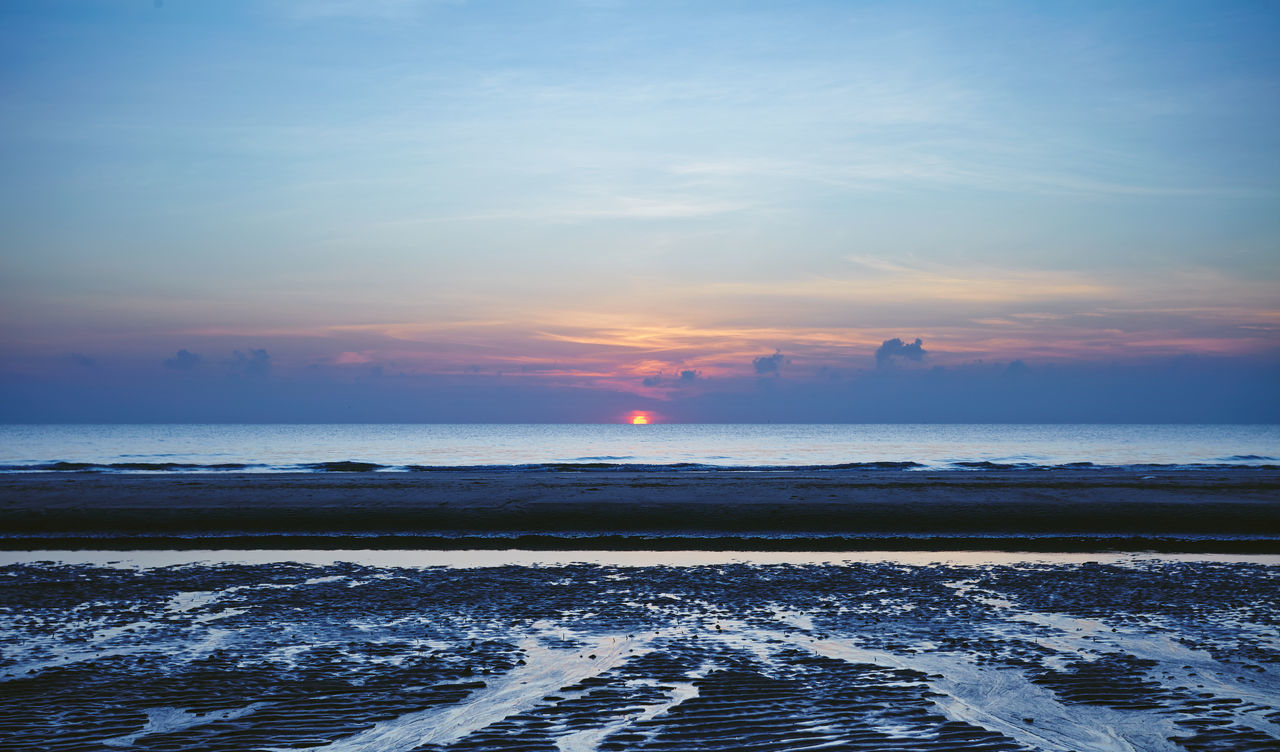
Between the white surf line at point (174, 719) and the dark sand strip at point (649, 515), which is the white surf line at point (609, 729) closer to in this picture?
the white surf line at point (174, 719)

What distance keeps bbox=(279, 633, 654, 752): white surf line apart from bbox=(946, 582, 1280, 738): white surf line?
663cm

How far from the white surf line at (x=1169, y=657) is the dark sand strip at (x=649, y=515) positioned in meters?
9.66

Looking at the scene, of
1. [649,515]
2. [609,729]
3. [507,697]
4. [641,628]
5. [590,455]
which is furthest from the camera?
[590,455]

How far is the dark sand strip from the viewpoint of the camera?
2453 cm

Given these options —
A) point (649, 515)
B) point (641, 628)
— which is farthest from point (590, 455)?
point (641, 628)

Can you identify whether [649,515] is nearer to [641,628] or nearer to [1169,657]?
[641,628]

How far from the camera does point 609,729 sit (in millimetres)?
8727

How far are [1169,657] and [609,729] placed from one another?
832cm

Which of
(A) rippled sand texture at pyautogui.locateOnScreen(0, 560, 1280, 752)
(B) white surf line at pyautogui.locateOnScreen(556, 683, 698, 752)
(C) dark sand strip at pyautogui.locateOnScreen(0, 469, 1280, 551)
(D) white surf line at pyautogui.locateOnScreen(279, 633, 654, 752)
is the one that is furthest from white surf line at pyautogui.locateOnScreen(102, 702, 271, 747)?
(C) dark sand strip at pyautogui.locateOnScreen(0, 469, 1280, 551)

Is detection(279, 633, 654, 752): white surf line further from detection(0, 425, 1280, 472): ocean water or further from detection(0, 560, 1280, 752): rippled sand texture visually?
detection(0, 425, 1280, 472): ocean water

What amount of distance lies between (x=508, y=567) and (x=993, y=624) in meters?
11.1

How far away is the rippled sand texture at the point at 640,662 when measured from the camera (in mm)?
8641

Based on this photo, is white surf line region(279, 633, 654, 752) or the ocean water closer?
white surf line region(279, 633, 654, 752)

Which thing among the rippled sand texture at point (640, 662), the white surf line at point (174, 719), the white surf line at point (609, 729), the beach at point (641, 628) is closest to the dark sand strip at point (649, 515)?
the beach at point (641, 628)
